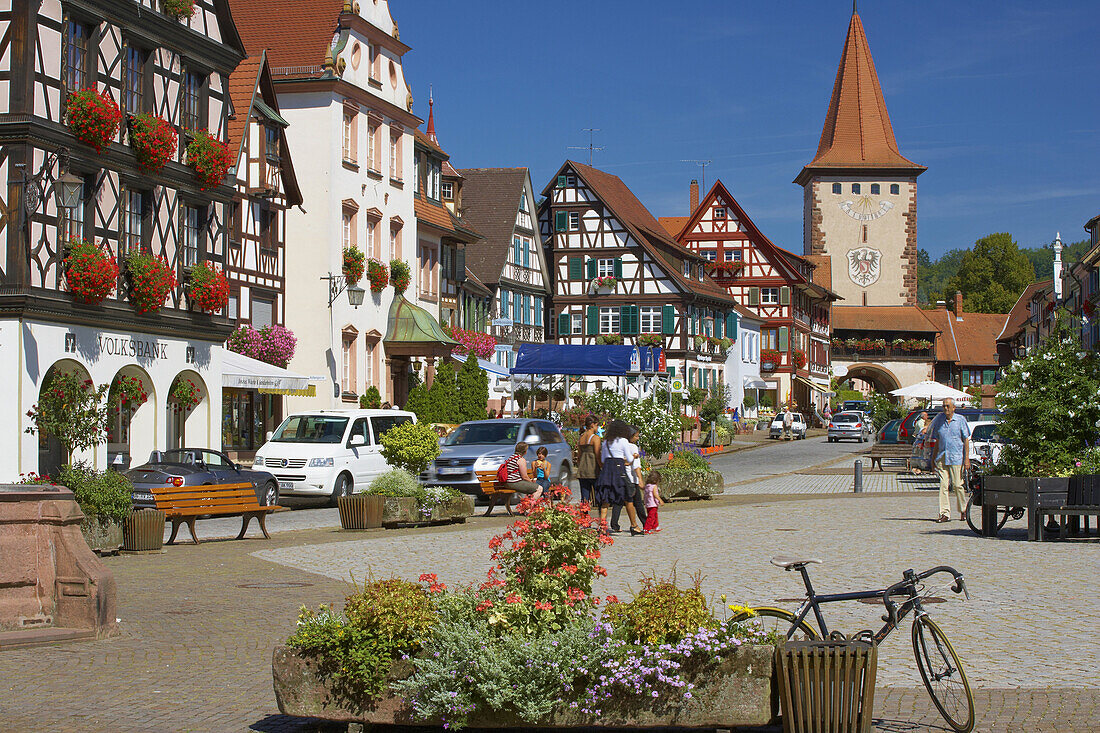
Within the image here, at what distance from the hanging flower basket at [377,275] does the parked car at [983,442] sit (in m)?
18.3

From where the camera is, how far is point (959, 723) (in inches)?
281

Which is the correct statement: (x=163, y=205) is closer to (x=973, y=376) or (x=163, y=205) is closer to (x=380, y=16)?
(x=380, y=16)

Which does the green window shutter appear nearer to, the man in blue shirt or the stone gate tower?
the stone gate tower

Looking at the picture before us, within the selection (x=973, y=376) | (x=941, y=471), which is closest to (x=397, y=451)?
(x=941, y=471)

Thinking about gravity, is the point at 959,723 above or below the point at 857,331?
below

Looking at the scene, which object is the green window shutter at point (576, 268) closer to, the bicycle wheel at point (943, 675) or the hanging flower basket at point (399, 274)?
the hanging flower basket at point (399, 274)

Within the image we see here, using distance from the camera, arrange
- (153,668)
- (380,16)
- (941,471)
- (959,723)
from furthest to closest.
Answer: (380,16) < (941,471) < (153,668) < (959,723)

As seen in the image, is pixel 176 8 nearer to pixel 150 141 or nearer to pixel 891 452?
pixel 150 141

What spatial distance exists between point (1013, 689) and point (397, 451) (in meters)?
15.5

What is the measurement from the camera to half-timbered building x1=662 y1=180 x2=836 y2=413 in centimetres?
8556

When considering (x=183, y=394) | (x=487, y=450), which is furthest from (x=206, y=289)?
(x=487, y=450)

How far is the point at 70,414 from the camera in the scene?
22.8 meters

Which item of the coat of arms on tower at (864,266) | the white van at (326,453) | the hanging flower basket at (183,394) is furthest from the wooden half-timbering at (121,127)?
the coat of arms on tower at (864,266)

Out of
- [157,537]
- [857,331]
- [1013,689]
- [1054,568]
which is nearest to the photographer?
[1013,689]
